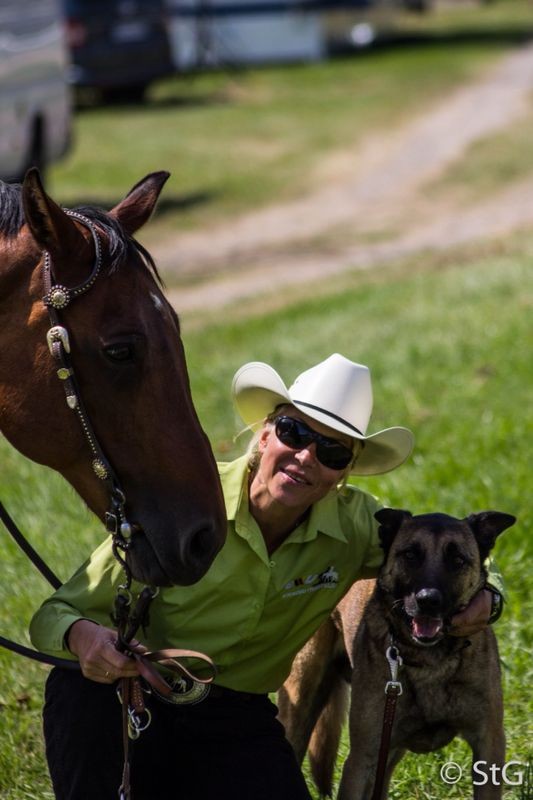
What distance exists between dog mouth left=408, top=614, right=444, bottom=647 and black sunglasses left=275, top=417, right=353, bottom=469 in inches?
20.0

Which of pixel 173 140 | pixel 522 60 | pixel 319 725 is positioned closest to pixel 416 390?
pixel 319 725

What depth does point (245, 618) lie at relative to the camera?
391 cm

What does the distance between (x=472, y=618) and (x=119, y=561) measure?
1040mm

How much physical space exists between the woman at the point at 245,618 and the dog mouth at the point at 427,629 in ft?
0.28

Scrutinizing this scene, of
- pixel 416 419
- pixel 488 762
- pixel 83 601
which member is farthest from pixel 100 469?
pixel 416 419

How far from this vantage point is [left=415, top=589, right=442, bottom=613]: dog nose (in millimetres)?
3740

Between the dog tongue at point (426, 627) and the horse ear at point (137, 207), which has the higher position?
the horse ear at point (137, 207)

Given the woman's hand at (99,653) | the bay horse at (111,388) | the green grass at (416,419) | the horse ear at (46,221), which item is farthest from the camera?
the green grass at (416,419)

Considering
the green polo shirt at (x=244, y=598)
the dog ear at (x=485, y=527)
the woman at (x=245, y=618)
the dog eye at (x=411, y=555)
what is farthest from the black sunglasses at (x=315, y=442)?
the dog ear at (x=485, y=527)

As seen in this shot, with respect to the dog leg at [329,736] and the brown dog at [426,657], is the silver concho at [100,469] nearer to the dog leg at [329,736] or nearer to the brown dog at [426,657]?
the brown dog at [426,657]

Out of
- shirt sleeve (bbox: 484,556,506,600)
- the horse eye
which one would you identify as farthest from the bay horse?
shirt sleeve (bbox: 484,556,506,600)

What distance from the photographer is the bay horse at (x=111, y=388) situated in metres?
3.34

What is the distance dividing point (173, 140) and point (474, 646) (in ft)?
61.3

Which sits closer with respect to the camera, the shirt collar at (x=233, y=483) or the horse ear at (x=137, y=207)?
the horse ear at (x=137, y=207)
